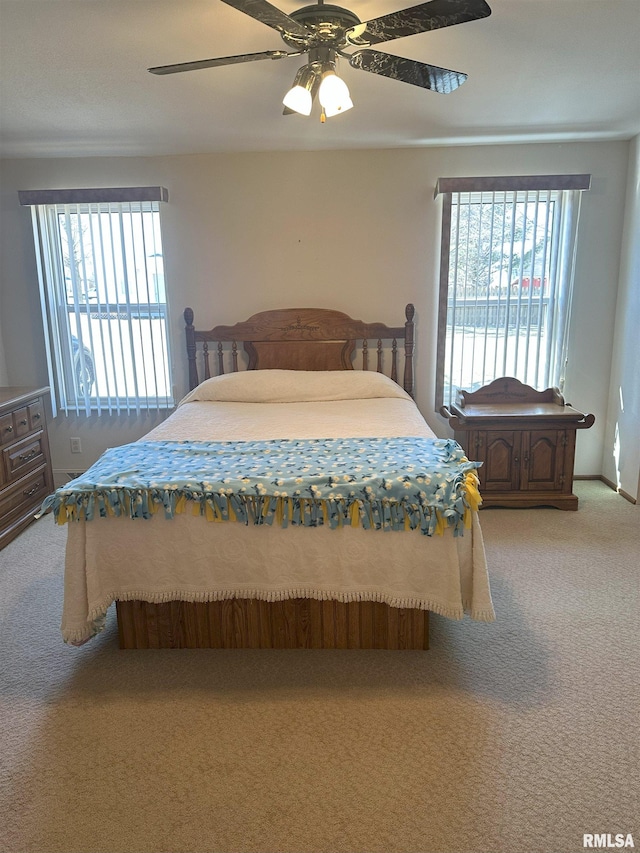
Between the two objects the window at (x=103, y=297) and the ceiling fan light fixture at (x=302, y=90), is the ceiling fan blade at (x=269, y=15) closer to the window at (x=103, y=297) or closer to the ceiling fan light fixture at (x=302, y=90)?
the ceiling fan light fixture at (x=302, y=90)

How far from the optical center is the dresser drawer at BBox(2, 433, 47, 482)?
10.5 feet

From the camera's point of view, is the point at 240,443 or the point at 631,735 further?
the point at 240,443

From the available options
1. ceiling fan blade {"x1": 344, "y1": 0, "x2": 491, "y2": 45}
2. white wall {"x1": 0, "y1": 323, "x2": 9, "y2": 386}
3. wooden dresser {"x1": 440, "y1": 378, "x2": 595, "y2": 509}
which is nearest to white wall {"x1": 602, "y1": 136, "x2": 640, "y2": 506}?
wooden dresser {"x1": 440, "y1": 378, "x2": 595, "y2": 509}

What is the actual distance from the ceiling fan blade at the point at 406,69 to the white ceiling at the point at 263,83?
20cm

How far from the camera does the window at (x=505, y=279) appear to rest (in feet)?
12.1

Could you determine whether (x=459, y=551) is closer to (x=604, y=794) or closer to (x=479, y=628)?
(x=479, y=628)

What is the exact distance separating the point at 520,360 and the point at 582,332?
47 centimetres

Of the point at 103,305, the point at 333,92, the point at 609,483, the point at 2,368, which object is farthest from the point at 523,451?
the point at 2,368

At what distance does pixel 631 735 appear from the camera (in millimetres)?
1719

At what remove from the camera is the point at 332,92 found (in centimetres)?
189

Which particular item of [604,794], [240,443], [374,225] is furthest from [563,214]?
[604,794]

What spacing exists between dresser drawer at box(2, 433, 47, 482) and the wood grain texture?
Answer: 1502 mm

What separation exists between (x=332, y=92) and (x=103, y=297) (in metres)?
2.57

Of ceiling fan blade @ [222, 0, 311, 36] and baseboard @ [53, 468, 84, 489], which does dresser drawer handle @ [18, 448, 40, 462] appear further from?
ceiling fan blade @ [222, 0, 311, 36]
